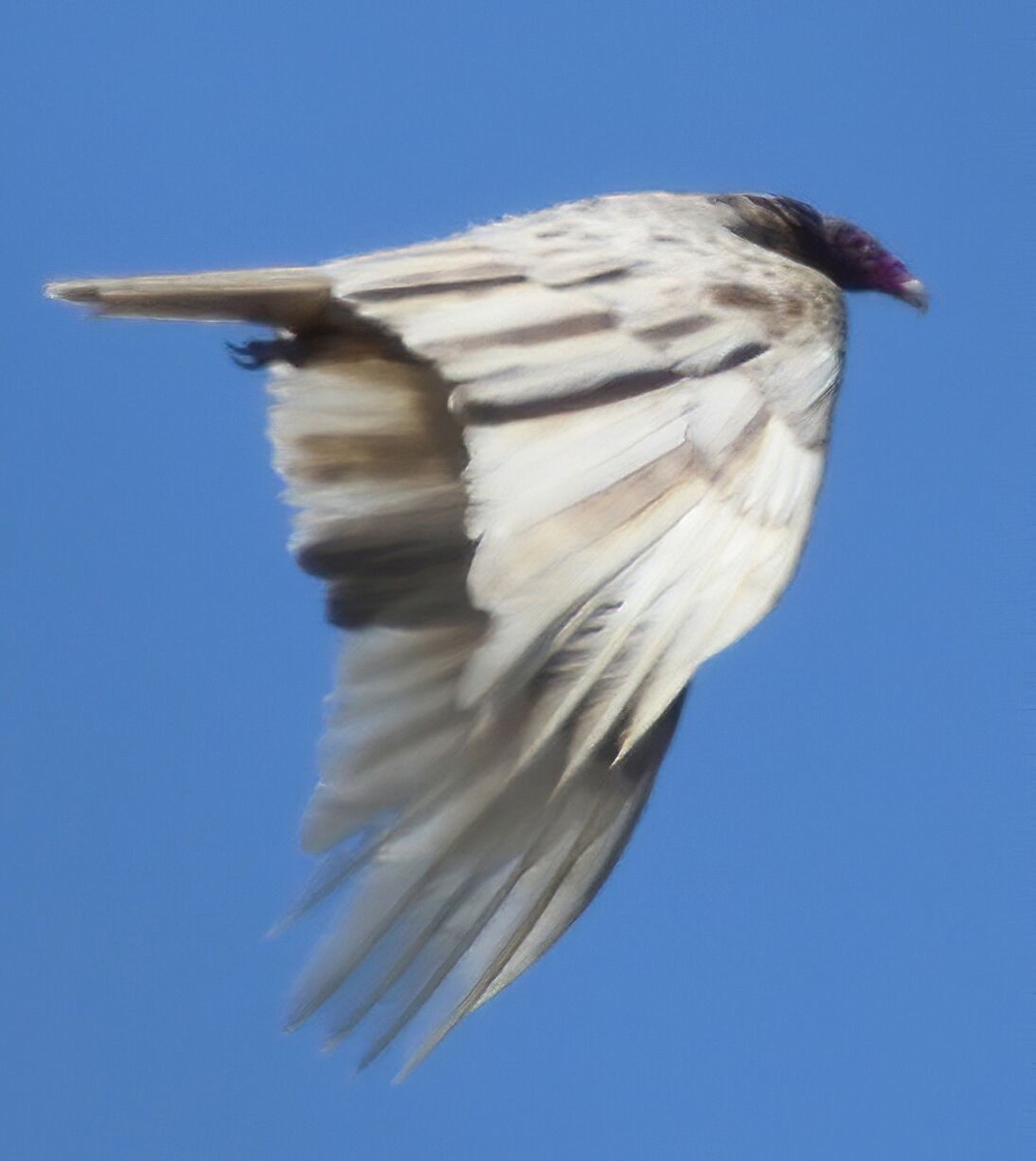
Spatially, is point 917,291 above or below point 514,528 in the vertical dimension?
above

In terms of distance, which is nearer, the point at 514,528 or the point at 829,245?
the point at 514,528

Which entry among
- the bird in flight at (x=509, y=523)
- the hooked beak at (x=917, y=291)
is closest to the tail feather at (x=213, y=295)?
the bird in flight at (x=509, y=523)

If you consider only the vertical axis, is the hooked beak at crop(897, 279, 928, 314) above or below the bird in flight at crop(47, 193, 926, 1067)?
above

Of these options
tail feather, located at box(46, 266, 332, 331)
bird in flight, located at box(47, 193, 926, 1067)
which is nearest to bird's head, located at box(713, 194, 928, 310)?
bird in flight, located at box(47, 193, 926, 1067)

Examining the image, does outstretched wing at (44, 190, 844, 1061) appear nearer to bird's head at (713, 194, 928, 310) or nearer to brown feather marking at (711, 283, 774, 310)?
brown feather marking at (711, 283, 774, 310)

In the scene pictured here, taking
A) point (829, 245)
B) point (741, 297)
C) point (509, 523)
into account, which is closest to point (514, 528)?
point (509, 523)

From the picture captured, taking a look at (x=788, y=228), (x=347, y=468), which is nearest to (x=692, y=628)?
(x=347, y=468)

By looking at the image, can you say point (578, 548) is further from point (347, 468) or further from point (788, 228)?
point (788, 228)

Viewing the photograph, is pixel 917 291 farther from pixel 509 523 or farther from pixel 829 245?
pixel 509 523
